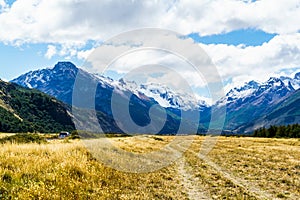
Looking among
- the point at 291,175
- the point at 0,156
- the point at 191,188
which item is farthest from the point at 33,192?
the point at 291,175

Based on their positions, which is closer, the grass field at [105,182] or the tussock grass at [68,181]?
the tussock grass at [68,181]

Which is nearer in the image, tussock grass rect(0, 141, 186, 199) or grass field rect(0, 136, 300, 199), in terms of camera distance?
tussock grass rect(0, 141, 186, 199)

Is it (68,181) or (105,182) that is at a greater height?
(68,181)

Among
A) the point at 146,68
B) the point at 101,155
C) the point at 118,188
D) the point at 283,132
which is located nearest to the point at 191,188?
the point at 118,188

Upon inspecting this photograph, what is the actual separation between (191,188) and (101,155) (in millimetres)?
7695

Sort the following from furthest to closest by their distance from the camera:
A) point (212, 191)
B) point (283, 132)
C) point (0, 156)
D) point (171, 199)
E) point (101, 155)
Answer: point (283, 132), point (101, 155), point (212, 191), point (0, 156), point (171, 199)

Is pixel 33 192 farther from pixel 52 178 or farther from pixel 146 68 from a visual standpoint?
pixel 146 68

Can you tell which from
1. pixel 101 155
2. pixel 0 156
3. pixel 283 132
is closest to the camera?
pixel 0 156

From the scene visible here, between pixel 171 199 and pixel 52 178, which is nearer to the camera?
pixel 52 178

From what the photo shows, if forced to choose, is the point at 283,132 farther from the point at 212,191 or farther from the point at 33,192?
the point at 33,192

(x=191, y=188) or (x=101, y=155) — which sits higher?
(x=101, y=155)

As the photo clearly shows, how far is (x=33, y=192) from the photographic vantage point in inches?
465

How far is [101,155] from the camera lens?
23281 millimetres

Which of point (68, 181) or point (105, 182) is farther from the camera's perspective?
point (105, 182)
